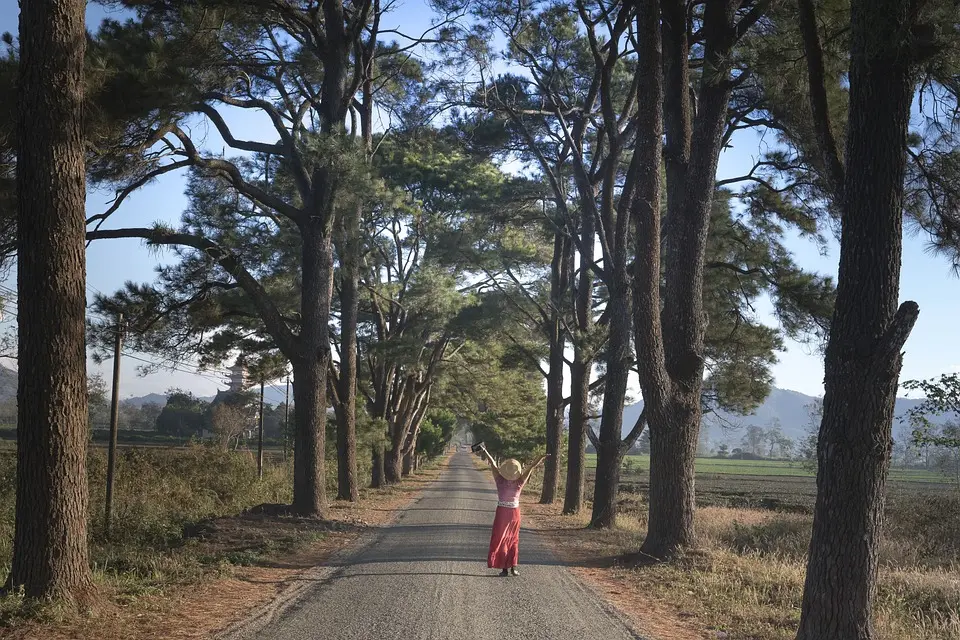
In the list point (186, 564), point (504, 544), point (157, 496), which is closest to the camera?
point (186, 564)

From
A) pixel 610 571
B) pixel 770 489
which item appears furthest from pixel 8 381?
pixel 610 571

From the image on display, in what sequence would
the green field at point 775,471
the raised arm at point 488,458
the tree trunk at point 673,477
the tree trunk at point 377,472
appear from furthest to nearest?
the green field at point 775,471
the tree trunk at point 377,472
the tree trunk at point 673,477
the raised arm at point 488,458

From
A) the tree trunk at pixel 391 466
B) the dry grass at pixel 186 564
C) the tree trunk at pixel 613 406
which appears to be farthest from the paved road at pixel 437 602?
the tree trunk at pixel 391 466

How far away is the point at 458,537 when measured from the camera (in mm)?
13922

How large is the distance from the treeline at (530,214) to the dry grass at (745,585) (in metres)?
0.92

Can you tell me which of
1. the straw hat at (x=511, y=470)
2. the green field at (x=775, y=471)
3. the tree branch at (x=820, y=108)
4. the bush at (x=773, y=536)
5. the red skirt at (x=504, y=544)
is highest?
the tree branch at (x=820, y=108)

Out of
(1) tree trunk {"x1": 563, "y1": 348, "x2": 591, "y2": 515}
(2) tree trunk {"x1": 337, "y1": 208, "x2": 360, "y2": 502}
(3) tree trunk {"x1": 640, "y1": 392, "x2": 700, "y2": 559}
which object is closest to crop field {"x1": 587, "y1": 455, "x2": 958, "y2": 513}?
(1) tree trunk {"x1": 563, "y1": 348, "x2": 591, "y2": 515}

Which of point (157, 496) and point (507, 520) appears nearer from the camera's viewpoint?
point (507, 520)

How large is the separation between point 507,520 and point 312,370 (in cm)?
689

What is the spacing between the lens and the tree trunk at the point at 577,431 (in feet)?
69.5

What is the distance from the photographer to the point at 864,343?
6113 mm

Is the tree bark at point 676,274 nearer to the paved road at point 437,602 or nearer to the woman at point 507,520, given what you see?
the paved road at point 437,602

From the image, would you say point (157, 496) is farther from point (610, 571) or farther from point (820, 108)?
point (820, 108)

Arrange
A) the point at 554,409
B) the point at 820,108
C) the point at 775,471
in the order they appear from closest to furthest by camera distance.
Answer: the point at 820,108 → the point at 554,409 → the point at 775,471
